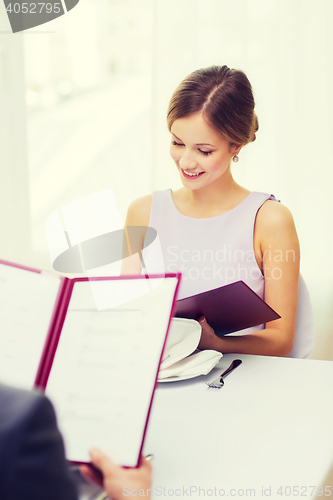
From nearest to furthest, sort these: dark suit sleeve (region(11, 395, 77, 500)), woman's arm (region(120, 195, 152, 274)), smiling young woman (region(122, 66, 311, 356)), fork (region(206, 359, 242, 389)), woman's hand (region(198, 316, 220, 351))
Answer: dark suit sleeve (region(11, 395, 77, 500)) → fork (region(206, 359, 242, 389)) → woman's hand (region(198, 316, 220, 351)) → smiling young woman (region(122, 66, 311, 356)) → woman's arm (region(120, 195, 152, 274))

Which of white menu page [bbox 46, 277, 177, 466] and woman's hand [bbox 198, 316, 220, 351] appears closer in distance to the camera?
white menu page [bbox 46, 277, 177, 466]

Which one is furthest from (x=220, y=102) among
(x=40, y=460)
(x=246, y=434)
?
(x=40, y=460)

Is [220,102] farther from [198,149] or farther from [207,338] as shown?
[207,338]

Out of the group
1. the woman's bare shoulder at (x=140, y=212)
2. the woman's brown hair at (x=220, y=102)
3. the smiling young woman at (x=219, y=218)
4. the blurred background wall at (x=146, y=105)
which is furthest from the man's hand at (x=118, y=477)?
the blurred background wall at (x=146, y=105)

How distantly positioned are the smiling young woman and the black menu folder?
0.22 metres

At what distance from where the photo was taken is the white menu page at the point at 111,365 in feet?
1.64

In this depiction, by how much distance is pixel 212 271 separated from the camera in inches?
55.8

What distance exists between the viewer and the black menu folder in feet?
2.85

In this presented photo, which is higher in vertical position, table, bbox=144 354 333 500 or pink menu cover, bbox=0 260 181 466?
pink menu cover, bbox=0 260 181 466

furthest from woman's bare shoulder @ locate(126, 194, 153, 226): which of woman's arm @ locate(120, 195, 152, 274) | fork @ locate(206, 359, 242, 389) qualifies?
fork @ locate(206, 359, 242, 389)

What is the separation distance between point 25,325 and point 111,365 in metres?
0.11

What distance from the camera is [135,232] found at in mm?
1601

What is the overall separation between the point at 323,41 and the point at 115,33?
965mm

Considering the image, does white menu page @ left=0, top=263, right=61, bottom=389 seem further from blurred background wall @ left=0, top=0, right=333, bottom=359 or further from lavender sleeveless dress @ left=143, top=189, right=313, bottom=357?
blurred background wall @ left=0, top=0, right=333, bottom=359
